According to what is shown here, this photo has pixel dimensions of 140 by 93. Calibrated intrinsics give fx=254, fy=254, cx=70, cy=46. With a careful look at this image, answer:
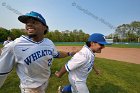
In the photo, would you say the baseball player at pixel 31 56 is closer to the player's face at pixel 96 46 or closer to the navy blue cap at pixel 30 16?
the navy blue cap at pixel 30 16

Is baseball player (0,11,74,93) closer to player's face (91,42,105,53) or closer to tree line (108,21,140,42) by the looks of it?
player's face (91,42,105,53)

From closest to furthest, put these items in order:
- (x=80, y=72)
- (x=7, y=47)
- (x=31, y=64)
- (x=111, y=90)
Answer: (x=7, y=47), (x=31, y=64), (x=80, y=72), (x=111, y=90)

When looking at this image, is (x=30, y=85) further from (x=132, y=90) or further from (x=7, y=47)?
(x=132, y=90)

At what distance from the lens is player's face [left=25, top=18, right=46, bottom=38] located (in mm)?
3480

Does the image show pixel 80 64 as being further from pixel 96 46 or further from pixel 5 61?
pixel 5 61

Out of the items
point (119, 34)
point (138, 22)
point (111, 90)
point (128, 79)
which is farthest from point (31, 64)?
point (138, 22)

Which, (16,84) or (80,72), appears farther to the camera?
(16,84)

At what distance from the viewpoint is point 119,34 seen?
81.4m

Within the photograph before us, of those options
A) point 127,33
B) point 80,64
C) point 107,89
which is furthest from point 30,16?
point 127,33

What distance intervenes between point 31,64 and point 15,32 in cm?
8493

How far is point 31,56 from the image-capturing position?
11.1 ft

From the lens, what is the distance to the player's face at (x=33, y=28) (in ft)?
11.4

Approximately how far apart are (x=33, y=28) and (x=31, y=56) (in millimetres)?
404

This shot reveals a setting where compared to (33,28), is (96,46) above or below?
below
